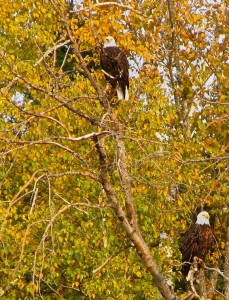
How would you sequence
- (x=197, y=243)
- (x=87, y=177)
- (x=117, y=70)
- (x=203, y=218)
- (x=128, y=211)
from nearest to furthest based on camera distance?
(x=128, y=211)
(x=117, y=70)
(x=197, y=243)
(x=203, y=218)
(x=87, y=177)

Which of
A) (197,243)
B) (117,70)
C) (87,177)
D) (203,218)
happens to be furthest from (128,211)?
(87,177)

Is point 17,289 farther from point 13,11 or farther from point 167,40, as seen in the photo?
point 167,40

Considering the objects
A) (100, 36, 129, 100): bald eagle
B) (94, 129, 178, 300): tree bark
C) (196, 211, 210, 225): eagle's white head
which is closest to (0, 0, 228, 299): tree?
(196, 211, 210, 225): eagle's white head

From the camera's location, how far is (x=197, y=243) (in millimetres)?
8742

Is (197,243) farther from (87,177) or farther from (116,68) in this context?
(87,177)

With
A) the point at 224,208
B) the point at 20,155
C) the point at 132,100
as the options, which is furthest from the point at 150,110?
the point at 224,208

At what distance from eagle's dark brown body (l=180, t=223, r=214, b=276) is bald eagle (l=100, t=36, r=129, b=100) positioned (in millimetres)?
1656

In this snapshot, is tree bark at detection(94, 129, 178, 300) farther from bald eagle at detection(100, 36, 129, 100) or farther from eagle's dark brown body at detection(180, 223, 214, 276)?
eagle's dark brown body at detection(180, 223, 214, 276)

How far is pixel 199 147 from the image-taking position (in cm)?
1257

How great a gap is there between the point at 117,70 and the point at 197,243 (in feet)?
6.34

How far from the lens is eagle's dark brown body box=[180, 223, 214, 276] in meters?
8.63

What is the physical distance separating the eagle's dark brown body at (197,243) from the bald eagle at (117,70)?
1656 mm

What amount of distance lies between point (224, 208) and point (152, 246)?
2249mm

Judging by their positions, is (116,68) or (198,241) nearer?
(116,68)
